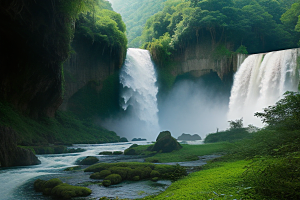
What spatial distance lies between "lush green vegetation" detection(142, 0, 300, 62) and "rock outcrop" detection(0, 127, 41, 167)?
2848cm

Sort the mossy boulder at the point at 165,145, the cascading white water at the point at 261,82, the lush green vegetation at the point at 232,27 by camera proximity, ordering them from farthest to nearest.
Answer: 1. the lush green vegetation at the point at 232,27
2. the cascading white water at the point at 261,82
3. the mossy boulder at the point at 165,145

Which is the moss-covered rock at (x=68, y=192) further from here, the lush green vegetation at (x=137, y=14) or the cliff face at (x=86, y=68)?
the lush green vegetation at (x=137, y=14)

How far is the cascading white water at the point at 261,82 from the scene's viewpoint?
2714 cm

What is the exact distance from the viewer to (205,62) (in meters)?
38.4

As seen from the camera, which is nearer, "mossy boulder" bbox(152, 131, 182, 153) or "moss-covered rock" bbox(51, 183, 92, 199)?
"moss-covered rock" bbox(51, 183, 92, 199)

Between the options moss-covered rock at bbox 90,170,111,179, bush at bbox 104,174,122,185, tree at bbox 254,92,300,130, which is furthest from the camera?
moss-covered rock at bbox 90,170,111,179

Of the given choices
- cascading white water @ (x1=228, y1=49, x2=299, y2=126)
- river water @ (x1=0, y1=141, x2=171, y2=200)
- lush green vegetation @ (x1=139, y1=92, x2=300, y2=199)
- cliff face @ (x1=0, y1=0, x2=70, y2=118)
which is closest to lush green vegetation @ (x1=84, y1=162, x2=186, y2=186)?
river water @ (x1=0, y1=141, x2=171, y2=200)

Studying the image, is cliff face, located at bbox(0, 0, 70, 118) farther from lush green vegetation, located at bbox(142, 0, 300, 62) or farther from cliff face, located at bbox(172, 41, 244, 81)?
cliff face, located at bbox(172, 41, 244, 81)

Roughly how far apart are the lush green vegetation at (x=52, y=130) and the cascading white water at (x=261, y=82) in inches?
624

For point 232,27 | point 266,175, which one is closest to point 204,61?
point 232,27

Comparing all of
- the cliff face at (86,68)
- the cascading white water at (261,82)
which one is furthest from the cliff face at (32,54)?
the cascading white water at (261,82)

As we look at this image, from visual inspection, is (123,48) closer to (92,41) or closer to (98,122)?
(92,41)

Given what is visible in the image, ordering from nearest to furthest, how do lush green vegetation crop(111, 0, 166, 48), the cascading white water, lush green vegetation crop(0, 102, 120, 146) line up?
1. lush green vegetation crop(0, 102, 120, 146)
2. the cascading white water
3. lush green vegetation crop(111, 0, 166, 48)

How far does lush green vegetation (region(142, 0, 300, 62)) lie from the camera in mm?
37469
